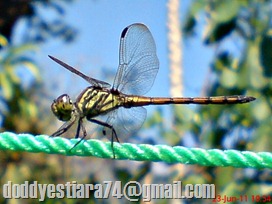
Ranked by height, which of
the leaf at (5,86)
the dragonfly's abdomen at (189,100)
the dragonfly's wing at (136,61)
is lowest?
the dragonfly's abdomen at (189,100)

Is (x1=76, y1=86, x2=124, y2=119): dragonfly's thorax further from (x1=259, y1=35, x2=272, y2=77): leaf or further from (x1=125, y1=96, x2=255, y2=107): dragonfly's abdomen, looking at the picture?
(x1=259, y1=35, x2=272, y2=77): leaf

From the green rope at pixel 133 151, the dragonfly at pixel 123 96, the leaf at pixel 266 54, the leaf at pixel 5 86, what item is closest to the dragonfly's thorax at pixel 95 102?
the dragonfly at pixel 123 96

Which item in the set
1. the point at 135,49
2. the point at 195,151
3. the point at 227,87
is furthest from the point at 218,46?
the point at 195,151

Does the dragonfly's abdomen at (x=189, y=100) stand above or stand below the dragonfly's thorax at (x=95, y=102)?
above

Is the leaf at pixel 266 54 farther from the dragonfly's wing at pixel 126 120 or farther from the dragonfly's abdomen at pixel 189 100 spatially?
the dragonfly's wing at pixel 126 120

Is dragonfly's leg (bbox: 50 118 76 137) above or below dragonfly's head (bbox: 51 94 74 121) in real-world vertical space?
below

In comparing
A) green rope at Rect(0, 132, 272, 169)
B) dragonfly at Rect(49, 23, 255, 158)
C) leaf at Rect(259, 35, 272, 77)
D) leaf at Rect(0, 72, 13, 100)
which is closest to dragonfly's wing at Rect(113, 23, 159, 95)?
dragonfly at Rect(49, 23, 255, 158)

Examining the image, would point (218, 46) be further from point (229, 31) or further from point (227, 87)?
point (227, 87)

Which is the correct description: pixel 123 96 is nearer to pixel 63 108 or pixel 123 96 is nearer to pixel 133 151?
pixel 63 108
